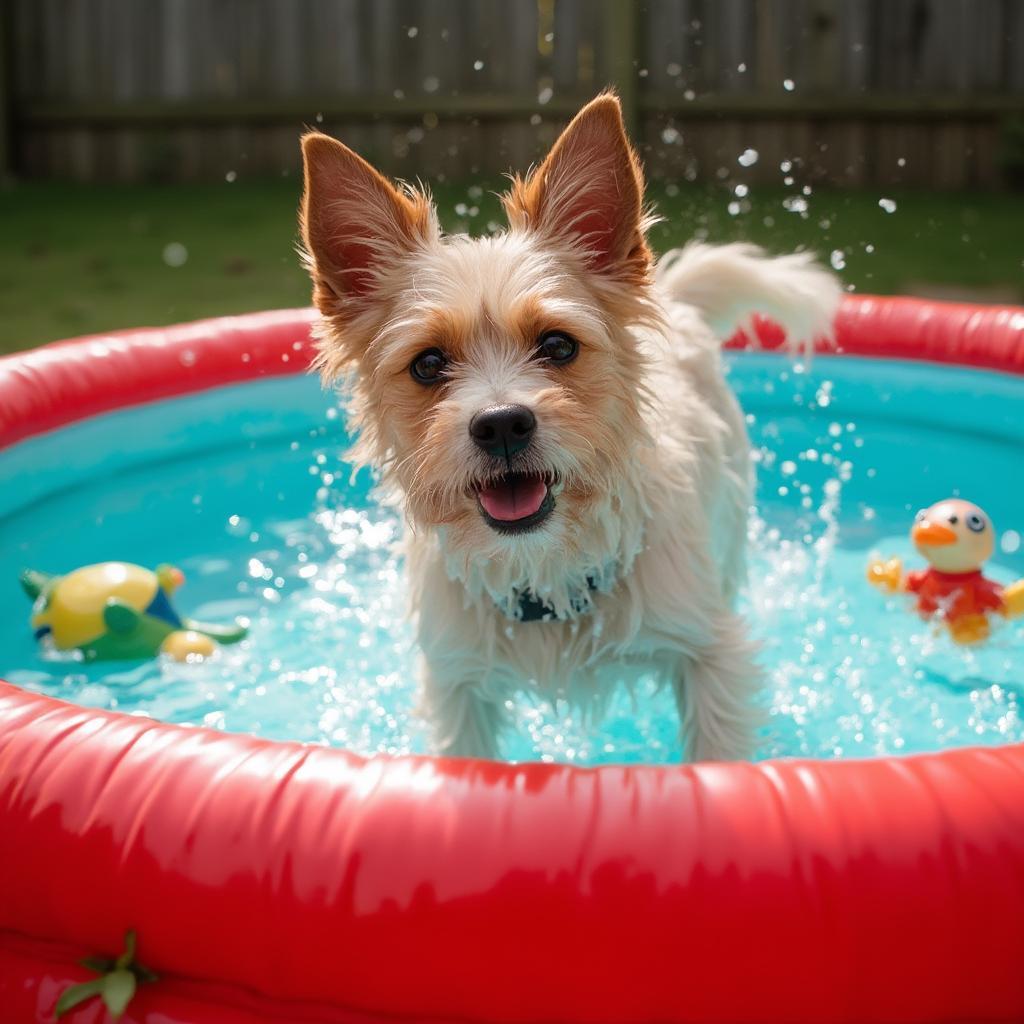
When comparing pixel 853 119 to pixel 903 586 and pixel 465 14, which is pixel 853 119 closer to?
pixel 465 14

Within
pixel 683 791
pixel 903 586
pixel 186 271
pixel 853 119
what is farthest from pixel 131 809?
pixel 853 119

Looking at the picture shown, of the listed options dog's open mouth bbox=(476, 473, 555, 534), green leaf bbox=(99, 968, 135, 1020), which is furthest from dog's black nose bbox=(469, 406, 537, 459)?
green leaf bbox=(99, 968, 135, 1020)

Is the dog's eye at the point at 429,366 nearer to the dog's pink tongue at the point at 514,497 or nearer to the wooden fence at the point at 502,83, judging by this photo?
the dog's pink tongue at the point at 514,497

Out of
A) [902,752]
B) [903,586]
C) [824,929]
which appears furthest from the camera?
[903,586]

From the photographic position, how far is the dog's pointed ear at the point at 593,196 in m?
3.14

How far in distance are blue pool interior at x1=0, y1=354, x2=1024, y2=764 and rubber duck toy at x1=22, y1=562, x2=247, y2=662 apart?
7 cm

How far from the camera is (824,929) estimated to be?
7.57ft

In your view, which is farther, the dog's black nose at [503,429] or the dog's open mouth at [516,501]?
the dog's open mouth at [516,501]

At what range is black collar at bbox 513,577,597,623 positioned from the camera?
11.1ft

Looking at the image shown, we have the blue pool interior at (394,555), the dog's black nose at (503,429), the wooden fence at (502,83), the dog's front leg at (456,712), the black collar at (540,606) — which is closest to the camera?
the dog's black nose at (503,429)

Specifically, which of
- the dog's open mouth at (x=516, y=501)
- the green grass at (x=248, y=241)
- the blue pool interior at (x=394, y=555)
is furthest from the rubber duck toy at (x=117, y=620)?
the green grass at (x=248, y=241)

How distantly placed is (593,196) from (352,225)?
2.06ft

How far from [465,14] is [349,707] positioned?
32.1ft

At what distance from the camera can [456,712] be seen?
359 cm
